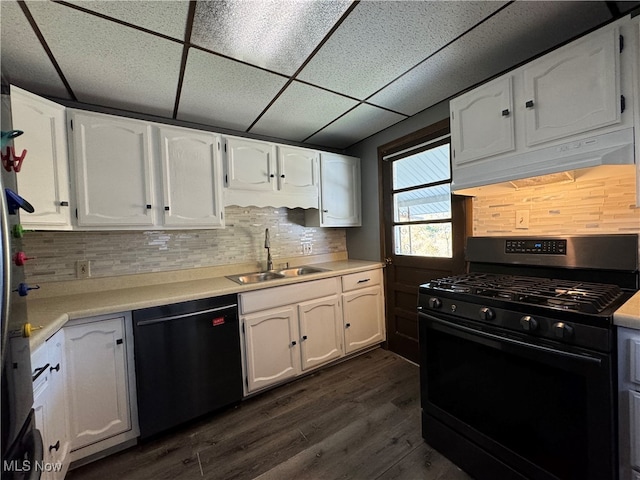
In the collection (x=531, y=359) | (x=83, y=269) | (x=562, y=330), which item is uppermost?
(x=83, y=269)

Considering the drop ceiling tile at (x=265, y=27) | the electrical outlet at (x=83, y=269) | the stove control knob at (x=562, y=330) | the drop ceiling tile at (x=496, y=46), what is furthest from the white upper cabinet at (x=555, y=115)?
the electrical outlet at (x=83, y=269)

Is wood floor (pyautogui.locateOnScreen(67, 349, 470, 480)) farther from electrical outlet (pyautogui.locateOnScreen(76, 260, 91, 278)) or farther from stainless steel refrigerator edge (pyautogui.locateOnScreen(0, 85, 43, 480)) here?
electrical outlet (pyautogui.locateOnScreen(76, 260, 91, 278))

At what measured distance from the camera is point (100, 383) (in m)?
1.48

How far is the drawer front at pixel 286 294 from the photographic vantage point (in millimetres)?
1942

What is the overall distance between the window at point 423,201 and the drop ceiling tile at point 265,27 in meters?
1.34

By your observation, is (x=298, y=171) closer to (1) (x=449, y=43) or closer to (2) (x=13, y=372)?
(1) (x=449, y=43)

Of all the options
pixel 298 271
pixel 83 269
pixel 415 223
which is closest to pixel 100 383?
pixel 83 269

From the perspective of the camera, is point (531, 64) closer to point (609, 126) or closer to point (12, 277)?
point (609, 126)

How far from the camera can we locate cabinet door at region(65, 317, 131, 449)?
1414 millimetres

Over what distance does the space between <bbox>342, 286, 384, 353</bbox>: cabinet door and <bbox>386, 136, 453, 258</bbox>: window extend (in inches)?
20.6

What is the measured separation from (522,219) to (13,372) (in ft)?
7.76

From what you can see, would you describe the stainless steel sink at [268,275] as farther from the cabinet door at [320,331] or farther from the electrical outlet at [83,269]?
the electrical outlet at [83,269]

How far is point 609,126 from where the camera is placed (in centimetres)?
117

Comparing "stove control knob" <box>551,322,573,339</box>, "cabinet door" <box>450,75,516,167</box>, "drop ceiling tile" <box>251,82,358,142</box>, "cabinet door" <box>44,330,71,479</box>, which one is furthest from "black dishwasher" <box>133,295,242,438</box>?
Answer: "cabinet door" <box>450,75,516,167</box>
